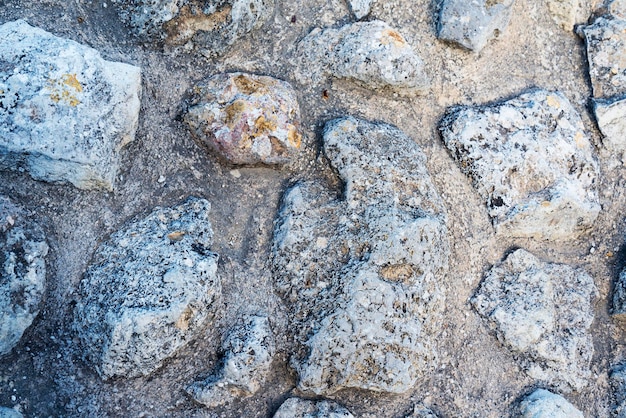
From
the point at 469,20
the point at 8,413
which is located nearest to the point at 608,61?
the point at 469,20

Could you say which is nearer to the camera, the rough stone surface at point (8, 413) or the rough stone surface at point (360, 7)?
the rough stone surface at point (8, 413)

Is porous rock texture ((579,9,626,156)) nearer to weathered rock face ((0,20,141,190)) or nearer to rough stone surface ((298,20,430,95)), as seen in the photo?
rough stone surface ((298,20,430,95))

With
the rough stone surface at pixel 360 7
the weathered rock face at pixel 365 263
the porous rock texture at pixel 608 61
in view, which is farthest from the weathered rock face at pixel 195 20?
the porous rock texture at pixel 608 61

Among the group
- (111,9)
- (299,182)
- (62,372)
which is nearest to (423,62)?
(299,182)

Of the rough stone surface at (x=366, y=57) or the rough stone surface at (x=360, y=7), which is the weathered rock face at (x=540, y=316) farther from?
the rough stone surface at (x=360, y=7)

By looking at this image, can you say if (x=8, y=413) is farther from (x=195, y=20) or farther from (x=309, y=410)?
(x=195, y=20)

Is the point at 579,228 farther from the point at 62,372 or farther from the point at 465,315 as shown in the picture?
the point at 62,372
